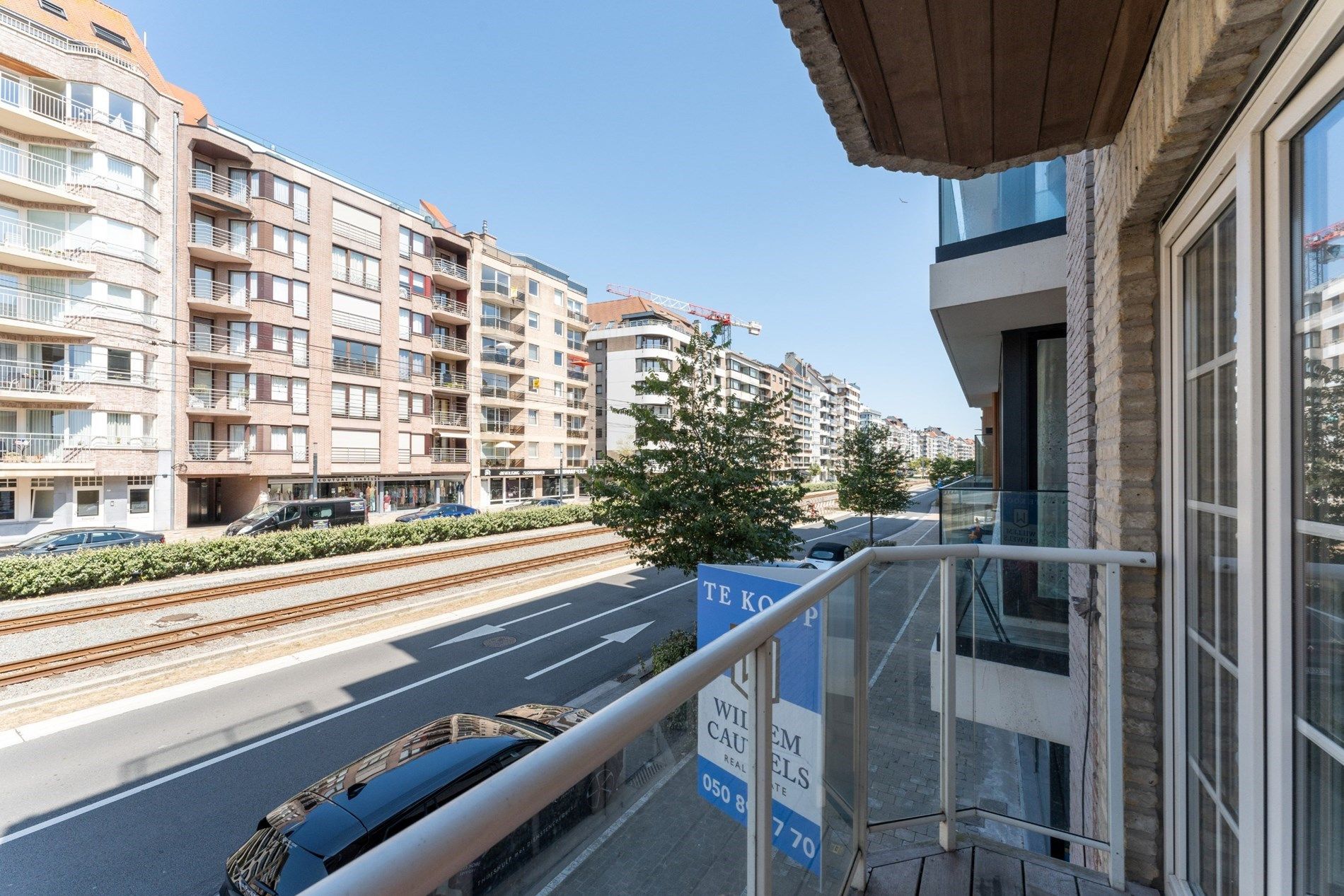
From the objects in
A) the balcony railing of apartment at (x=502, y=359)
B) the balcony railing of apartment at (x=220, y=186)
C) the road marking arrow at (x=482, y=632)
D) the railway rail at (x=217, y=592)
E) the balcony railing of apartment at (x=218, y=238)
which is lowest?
the road marking arrow at (x=482, y=632)

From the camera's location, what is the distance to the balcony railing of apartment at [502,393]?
135 ft

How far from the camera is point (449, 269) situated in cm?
3844

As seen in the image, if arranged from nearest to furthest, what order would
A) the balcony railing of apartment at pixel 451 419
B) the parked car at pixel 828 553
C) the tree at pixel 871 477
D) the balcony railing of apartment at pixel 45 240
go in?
1. the parked car at pixel 828 553
2. the balcony railing of apartment at pixel 45 240
3. the tree at pixel 871 477
4. the balcony railing of apartment at pixel 451 419

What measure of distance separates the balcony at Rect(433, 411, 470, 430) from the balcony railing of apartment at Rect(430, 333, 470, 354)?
3937 mm

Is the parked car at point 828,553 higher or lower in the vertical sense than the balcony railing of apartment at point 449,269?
lower

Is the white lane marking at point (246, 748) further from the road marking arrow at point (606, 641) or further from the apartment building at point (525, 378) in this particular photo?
the apartment building at point (525, 378)

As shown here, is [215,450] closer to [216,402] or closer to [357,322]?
[216,402]

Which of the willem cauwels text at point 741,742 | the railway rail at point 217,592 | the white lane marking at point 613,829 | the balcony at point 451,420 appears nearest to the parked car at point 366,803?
the willem cauwels text at point 741,742

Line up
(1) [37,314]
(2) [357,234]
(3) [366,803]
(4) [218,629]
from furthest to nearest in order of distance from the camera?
(2) [357,234]
(1) [37,314]
(4) [218,629]
(3) [366,803]

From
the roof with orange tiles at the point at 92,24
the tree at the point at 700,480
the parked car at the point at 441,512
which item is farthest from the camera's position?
the parked car at the point at 441,512

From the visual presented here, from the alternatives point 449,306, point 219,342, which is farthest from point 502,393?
point 219,342

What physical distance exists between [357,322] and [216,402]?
777 centimetres

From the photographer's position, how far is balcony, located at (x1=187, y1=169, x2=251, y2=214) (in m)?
27.5

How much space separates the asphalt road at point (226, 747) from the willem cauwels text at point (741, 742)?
21.6ft
